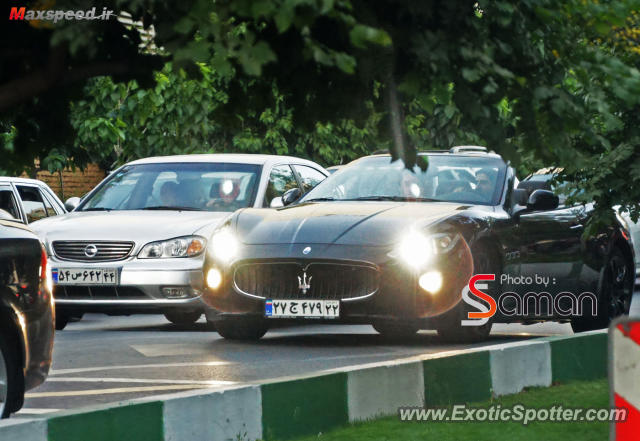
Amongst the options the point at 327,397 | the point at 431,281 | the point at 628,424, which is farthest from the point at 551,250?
the point at 628,424

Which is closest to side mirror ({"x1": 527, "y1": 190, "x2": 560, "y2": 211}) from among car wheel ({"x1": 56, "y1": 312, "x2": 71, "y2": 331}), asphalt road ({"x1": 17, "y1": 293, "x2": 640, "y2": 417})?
asphalt road ({"x1": 17, "y1": 293, "x2": 640, "y2": 417})

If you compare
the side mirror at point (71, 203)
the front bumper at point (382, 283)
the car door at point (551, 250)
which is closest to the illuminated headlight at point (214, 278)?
the front bumper at point (382, 283)

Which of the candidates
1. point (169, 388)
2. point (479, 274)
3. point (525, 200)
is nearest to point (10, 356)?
point (169, 388)

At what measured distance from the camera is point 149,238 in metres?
12.6

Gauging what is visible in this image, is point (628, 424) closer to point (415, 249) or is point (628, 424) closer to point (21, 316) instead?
point (21, 316)

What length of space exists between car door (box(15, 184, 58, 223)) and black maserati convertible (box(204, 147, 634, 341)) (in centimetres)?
386

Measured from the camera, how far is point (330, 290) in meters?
10.7

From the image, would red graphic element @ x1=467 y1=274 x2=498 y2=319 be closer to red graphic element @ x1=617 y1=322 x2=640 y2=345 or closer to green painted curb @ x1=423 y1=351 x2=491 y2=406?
green painted curb @ x1=423 y1=351 x2=491 y2=406

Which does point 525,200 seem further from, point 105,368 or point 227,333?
point 105,368

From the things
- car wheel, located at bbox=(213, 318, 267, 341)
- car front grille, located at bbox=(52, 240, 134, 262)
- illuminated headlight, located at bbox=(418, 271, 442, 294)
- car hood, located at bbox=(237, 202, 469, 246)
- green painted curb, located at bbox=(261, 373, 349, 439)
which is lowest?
car wheel, located at bbox=(213, 318, 267, 341)

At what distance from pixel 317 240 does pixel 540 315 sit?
91.3 inches

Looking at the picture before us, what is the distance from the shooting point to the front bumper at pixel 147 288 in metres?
12.5

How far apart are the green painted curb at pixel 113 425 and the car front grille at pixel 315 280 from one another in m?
4.36

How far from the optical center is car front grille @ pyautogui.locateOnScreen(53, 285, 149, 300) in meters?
12.6
